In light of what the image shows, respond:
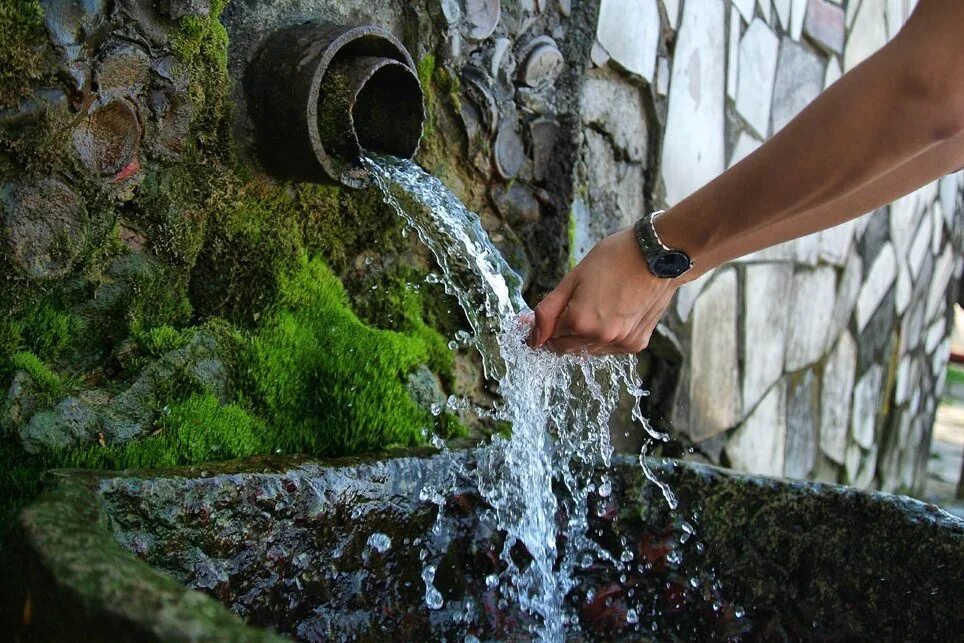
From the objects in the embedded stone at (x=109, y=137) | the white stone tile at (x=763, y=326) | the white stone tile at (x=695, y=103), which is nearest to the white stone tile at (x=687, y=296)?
the white stone tile at (x=695, y=103)

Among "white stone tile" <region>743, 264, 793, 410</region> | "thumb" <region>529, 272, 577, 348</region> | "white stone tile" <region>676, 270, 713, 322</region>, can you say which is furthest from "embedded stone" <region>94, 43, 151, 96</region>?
"white stone tile" <region>743, 264, 793, 410</region>

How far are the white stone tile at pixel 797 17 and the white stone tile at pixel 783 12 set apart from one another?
0.03m

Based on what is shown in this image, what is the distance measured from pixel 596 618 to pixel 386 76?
94 centimetres

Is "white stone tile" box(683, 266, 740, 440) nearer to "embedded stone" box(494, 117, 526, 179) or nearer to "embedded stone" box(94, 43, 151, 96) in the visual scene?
"embedded stone" box(494, 117, 526, 179)

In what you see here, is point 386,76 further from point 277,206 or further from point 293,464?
point 293,464

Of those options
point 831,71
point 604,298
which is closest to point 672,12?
point 831,71

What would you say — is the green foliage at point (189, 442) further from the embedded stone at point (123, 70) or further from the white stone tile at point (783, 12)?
the white stone tile at point (783, 12)

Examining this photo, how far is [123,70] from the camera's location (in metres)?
1.24

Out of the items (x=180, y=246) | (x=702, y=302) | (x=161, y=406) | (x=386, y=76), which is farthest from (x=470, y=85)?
(x=702, y=302)

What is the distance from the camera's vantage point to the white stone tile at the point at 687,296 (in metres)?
2.49

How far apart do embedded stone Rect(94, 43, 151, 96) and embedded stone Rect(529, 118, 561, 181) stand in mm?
838

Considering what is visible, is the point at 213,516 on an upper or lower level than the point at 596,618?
upper

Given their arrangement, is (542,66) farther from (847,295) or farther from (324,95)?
(847,295)

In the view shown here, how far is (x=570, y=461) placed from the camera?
4.66ft
